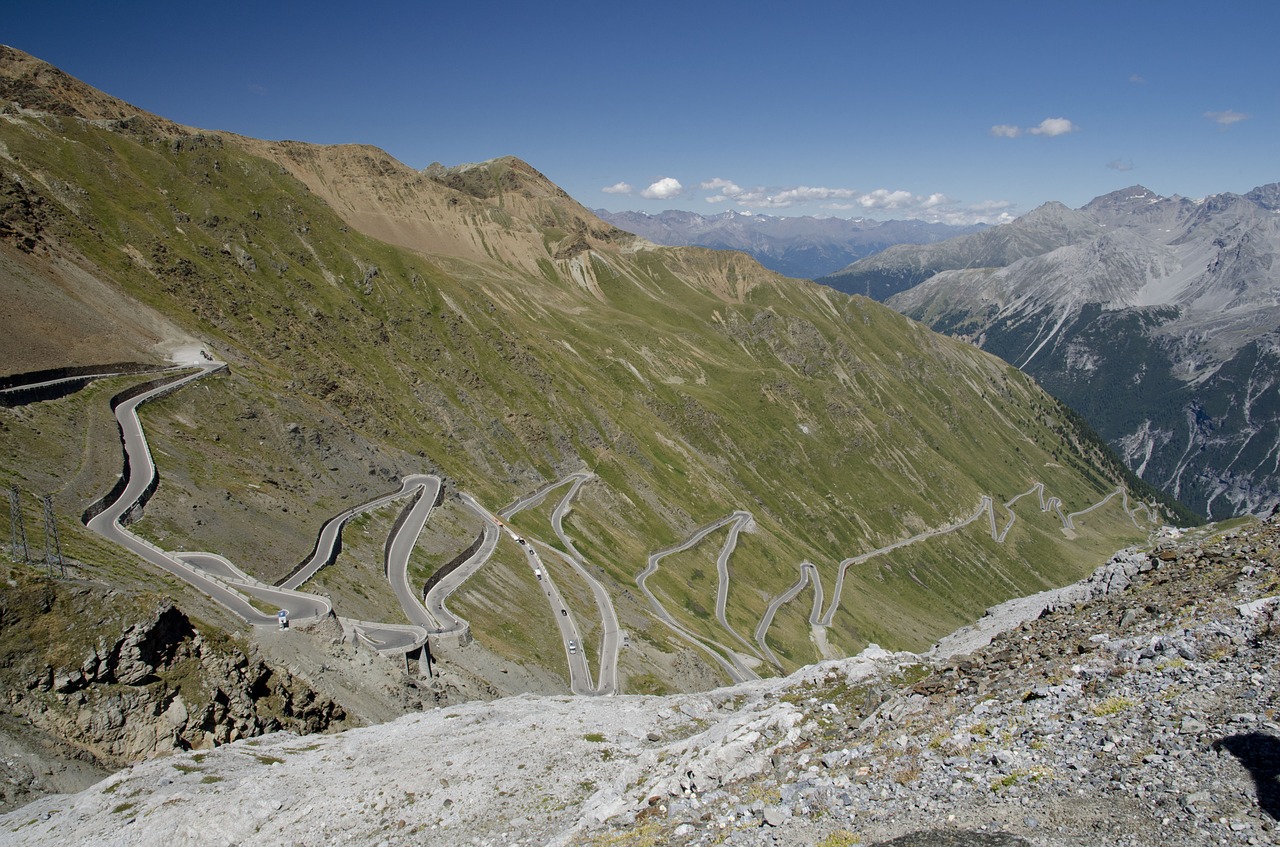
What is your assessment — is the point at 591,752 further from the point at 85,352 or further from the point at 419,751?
the point at 85,352

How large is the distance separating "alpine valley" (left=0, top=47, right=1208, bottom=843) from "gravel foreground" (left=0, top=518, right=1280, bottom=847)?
2.25m

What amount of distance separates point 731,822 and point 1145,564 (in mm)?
35741

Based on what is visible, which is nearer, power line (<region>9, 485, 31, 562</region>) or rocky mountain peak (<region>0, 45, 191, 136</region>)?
power line (<region>9, 485, 31, 562</region>)

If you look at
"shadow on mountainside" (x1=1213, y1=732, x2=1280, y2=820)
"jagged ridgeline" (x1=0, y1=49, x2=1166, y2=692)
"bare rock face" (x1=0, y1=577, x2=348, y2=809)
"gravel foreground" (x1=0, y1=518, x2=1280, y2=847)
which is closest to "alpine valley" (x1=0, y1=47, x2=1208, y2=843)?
"bare rock face" (x1=0, y1=577, x2=348, y2=809)

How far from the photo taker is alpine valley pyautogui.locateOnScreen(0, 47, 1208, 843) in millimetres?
38406

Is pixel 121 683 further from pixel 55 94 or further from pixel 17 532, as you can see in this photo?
pixel 55 94

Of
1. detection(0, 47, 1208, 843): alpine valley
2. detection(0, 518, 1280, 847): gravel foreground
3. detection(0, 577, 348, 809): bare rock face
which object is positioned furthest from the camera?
detection(0, 47, 1208, 843): alpine valley

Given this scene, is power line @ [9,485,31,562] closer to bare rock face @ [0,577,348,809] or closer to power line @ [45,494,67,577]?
power line @ [45,494,67,577]

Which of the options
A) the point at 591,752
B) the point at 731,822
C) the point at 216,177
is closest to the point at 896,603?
the point at 591,752

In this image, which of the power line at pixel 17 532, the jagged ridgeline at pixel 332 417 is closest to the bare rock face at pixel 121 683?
the power line at pixel 17 532

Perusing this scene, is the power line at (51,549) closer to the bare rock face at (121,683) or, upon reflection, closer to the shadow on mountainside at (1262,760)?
the bare rock face at (121,683)

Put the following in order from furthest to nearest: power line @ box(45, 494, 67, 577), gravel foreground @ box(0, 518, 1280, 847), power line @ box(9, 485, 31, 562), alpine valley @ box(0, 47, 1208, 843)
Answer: power line @ box(9, 485, 31, 562)
power line @ box(45, 494, 67, 577)
alpine valley @ box(0, 47, 1208, 843)
gravel foreground @ box(0, 518, 1280, 847)

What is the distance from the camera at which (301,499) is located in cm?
7956

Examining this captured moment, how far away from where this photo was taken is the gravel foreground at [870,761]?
18062mm
